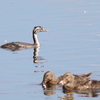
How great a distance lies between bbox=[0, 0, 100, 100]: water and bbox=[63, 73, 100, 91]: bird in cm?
30

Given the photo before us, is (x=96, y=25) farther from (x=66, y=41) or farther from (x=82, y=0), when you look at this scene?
(x=82, y=0)

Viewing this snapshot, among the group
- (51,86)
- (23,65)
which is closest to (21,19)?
(23,65)

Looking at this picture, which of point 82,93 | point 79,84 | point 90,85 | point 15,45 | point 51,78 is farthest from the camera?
point 15,45

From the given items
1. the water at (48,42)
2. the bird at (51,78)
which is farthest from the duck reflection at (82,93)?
the bird at (51,78)

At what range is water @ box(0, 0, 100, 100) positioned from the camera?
16855mm

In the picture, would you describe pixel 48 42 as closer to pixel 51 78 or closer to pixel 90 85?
pixel 51 78

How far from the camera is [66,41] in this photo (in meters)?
25.0

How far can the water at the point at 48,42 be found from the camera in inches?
664

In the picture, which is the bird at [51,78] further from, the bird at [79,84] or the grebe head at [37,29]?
the grebe head at [37,29]

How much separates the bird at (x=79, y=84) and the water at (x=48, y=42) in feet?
0.99

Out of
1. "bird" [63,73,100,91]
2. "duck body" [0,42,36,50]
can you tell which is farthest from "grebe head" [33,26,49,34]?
"bird" [63,73,100,91]

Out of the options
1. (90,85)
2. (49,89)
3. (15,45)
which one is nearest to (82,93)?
(90,85)

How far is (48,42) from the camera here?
2533 centimetres

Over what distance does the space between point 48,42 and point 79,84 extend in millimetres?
8853
